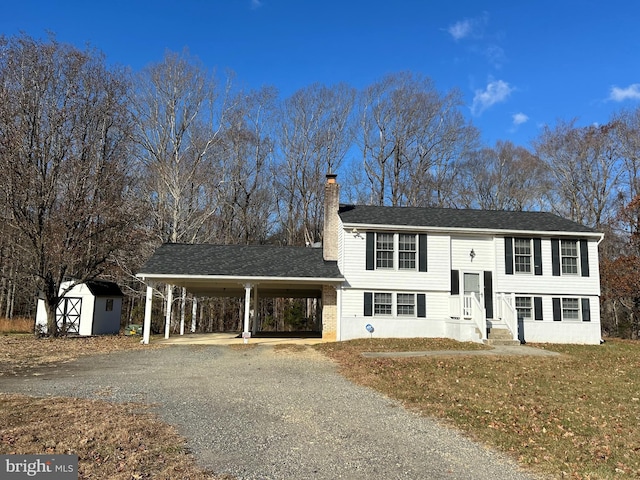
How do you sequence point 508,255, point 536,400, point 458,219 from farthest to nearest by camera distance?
1. point 458,219
2. point 508,255
3. point 536,400

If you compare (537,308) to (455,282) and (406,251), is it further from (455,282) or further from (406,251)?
(406,251)

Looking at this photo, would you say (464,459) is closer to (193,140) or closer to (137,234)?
(137,234)

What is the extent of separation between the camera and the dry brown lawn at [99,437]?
4.57 meters

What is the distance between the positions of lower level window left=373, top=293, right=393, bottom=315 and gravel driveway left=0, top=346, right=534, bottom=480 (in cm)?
695

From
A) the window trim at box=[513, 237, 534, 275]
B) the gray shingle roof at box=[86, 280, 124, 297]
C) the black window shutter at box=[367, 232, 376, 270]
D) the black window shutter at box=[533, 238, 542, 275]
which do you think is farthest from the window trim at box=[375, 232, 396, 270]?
the gray shingle roof at box=[86, 280, 124, 297]

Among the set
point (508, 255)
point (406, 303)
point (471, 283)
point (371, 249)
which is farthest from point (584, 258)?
point (371, 249)

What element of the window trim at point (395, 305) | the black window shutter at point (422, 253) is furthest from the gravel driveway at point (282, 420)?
the black window shutter at point (422, 253)

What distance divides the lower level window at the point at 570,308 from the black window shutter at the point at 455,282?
14.4 feet

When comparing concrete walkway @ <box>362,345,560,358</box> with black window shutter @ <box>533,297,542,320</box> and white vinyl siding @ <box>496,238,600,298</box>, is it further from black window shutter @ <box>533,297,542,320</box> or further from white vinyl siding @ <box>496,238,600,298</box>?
white vinyl siding @ <box>496,238,600,298</box>

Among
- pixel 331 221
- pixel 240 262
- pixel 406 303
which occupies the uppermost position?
pixel 331 221

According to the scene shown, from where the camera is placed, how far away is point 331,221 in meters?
21.6

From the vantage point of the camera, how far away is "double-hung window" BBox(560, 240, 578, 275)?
1995 cm

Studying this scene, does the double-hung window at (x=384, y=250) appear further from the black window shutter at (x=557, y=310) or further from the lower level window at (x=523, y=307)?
the black window shutter at (x=557, y=310)

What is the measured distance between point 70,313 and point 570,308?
82.3 ft
